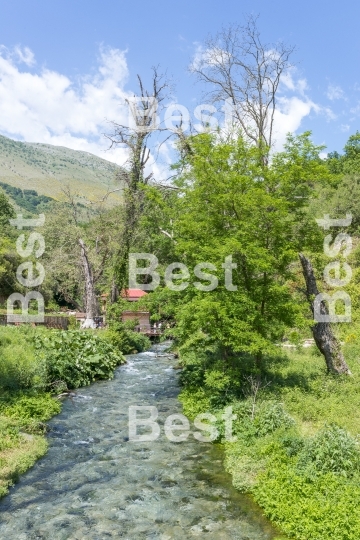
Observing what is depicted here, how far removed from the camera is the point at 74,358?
20.2m

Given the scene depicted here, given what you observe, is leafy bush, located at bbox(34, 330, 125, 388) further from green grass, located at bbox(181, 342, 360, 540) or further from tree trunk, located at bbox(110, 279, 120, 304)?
tree trunk, located at bbox(110, 279, 120, 304)

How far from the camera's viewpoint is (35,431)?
41.8 feet

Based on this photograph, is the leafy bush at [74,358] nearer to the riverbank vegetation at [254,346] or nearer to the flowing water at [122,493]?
the riverbank vegetation at [254,346]

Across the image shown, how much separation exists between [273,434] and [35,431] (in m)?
6.93

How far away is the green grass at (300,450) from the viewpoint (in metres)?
7.59

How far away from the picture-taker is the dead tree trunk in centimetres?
1623

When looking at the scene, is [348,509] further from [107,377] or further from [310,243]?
[107,377]

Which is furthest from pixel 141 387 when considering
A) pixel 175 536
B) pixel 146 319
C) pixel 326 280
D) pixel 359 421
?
pixel 146 319

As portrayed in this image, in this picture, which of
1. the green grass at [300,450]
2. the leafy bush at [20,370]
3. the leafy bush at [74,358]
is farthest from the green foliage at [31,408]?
the green grass at [300,450]

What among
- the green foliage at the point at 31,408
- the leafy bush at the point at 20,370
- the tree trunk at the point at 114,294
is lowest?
the green foliage at the point at 31,408

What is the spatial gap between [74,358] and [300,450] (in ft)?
42.7

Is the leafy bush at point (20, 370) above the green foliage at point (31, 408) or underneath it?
above

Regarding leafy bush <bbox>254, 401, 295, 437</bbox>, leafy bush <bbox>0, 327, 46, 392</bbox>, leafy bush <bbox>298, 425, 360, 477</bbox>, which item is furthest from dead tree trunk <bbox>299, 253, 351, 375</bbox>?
leafy bush <bbox>0, 327, 46, 392</bbox>

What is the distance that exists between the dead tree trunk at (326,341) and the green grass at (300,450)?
60 centimetres
